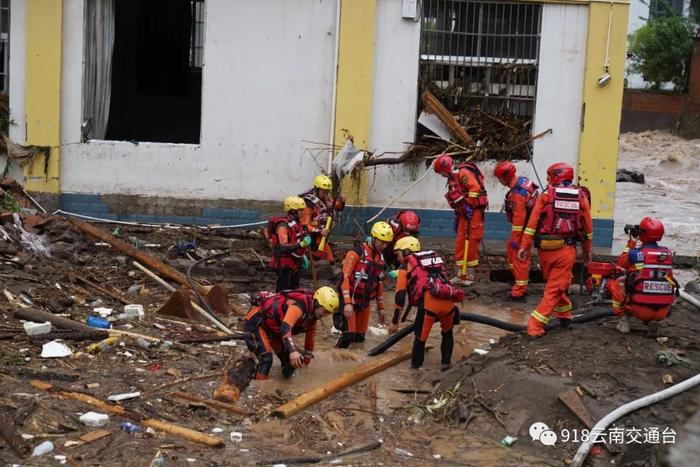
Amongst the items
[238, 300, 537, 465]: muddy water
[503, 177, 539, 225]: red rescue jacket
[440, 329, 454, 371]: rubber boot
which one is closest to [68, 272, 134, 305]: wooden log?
[238, 300, 537, 465]: muddy water

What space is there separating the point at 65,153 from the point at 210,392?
866 centimetres

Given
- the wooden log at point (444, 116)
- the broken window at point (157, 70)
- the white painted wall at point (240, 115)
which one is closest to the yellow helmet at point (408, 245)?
the wooden log at point (444, 116)

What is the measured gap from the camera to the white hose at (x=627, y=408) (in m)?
7.09

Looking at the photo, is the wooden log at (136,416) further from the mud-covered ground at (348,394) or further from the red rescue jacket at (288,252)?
the red rescue jacket at (288,252)

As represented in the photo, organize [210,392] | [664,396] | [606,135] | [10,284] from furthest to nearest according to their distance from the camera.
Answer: [606,135]
[10,284]
[210,392]
[664,396]

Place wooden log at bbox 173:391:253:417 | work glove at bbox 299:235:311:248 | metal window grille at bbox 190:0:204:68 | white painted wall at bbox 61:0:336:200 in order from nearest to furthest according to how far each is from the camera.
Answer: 1. wooden log at bbox 173:391:253:417
2. work glove at bbox 299:235:311:248
3. white painted wall at bbox 61:0:336:200
4. metal window grille at bbox 190:0:204:68

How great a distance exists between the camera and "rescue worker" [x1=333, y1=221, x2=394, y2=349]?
10102mm

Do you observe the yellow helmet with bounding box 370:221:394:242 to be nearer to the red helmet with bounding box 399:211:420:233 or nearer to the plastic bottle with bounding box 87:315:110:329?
the red helmet with bounding box 399:211:420:233

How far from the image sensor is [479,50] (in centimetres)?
1573

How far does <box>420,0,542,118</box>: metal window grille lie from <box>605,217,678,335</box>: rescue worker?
692 cm

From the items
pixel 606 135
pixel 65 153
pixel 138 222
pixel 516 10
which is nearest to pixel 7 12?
pixel 65 153

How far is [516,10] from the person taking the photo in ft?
51.3

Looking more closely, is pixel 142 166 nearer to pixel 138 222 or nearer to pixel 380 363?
pixel 138 222

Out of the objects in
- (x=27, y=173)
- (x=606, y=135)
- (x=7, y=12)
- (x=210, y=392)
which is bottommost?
(x=210, y=392)
